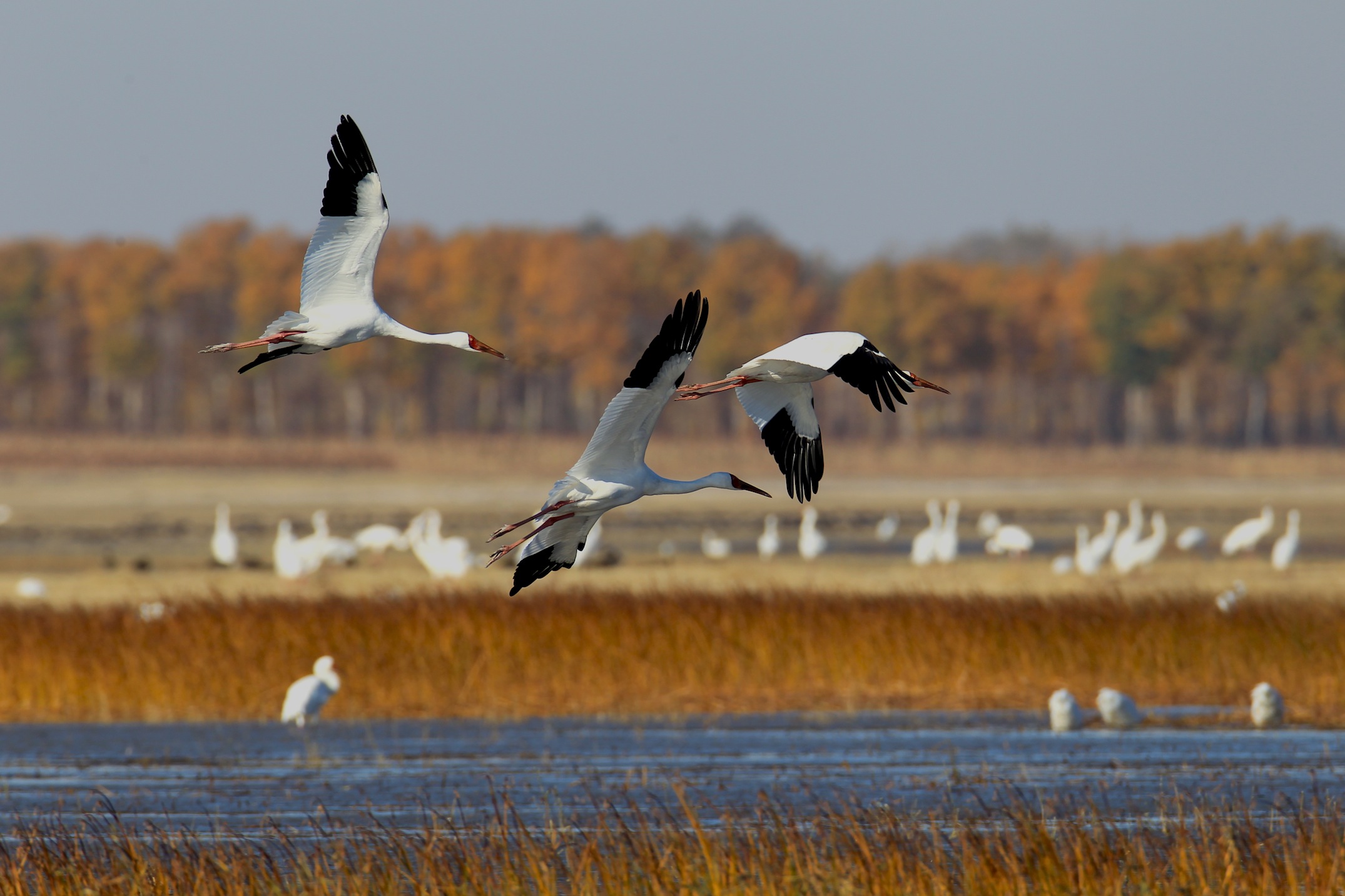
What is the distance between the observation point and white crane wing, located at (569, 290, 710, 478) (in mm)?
8984

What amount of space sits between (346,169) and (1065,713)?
9549mm

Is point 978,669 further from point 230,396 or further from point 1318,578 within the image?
point 230,396

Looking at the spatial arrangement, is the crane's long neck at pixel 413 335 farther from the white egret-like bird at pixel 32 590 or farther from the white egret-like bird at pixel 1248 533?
the white egret-like bird at pixel 1248 533

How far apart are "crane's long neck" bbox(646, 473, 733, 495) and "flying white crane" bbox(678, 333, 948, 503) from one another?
0.30 m

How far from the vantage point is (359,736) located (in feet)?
57.4

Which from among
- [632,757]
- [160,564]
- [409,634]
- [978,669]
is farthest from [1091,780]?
[160,564]

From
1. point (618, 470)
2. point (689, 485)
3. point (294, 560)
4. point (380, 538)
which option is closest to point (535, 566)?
point (618, 470)

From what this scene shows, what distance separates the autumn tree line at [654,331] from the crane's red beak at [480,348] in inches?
3476

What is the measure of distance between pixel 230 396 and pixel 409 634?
102m

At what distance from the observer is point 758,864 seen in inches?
405

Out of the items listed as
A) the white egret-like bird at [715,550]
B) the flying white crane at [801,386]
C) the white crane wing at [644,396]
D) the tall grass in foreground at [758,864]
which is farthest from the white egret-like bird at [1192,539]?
the white crane wing at [644,396]

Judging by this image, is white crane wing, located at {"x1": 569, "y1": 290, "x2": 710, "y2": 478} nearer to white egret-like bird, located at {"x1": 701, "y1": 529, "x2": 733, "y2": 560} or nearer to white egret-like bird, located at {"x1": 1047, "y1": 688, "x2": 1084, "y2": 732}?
white egret-like bird, located at {"x1": 1047, "y1": 688, "x2": 1084, "y2": 732}

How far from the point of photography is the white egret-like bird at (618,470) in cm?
903

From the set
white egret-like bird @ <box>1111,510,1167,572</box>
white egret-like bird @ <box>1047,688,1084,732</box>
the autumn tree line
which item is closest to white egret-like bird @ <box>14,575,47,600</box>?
white egret-like bird @ <box>1047,688,1084,732</box>
